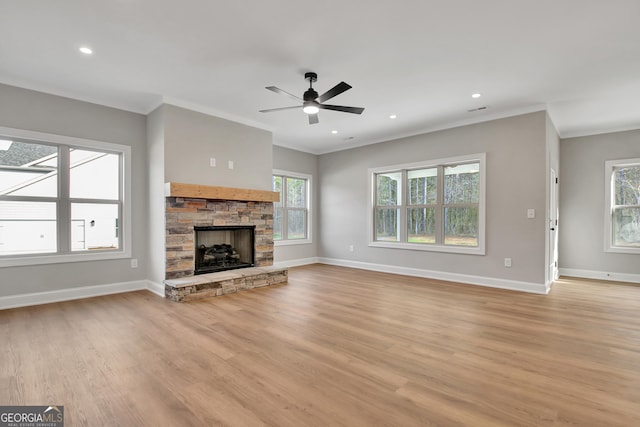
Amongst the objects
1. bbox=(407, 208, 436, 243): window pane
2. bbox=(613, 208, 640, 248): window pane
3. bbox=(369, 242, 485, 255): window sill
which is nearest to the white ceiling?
bbox=(613, 208, 640, 248): window pane

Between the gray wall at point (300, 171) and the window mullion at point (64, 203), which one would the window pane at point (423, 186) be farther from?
the window mullion at point (64, 203)

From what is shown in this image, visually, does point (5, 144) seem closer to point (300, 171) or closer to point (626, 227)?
point (300, 171)

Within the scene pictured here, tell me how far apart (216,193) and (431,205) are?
3.81 meters

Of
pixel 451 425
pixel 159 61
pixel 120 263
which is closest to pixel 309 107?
pixel 159 61

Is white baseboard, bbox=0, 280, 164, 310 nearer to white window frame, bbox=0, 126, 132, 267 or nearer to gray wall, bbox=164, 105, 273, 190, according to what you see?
white window frame, bbox=0, 126, 132, 267

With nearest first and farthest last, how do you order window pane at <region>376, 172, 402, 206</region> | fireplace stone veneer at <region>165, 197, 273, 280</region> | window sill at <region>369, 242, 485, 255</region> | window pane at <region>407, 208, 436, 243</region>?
fireplace stone veneer at <region>165, 197, 273, 280</region> < window sill at <region>369, 242, 485, 255</region> < window pane at <region>407, 208, 436, 243</region> < window pane at <region>376, 172, 402, 206</region>

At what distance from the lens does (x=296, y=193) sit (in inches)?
282

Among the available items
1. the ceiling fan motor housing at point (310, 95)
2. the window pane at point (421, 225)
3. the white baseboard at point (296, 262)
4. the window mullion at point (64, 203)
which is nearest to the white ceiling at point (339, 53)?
the ceiling fan motor housing at point (310, 95)

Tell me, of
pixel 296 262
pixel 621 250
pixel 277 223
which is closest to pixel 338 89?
pixel 277 223

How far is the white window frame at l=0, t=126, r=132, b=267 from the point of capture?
3.73 metres

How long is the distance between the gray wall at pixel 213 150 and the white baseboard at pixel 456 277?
2.69m

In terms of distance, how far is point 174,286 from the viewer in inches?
155

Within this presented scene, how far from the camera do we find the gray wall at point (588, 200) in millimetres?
5363

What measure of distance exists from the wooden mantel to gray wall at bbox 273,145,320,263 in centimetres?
152
